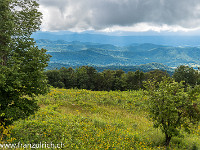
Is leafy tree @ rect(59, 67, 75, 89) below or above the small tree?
below

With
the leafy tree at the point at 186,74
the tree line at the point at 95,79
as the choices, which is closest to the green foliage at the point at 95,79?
the tree line at the point at 95,79

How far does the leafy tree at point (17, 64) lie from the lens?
891cm

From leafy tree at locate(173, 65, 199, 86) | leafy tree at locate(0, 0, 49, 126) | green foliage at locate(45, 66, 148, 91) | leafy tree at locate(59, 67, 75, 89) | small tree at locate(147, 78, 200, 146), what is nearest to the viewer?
leafy tree at locate(0, 0, 49, 126)

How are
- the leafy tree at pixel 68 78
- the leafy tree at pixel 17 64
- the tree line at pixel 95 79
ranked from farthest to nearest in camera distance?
the leafy tree at pixel 68 78 < the tree line at pixel 95 79 < the leafy tree at pixel 17 64

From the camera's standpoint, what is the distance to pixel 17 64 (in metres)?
8.89

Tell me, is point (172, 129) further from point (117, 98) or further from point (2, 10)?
point (117, 98)

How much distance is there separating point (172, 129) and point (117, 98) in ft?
55.0

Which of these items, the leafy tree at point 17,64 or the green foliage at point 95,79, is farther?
the green foliage at point 95,79

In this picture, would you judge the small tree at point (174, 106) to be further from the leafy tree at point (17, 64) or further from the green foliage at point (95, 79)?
the green foliage at point (95, 79)

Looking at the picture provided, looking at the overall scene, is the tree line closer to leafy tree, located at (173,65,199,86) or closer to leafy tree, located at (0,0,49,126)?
leafy tree, located at (173,65,199,86)

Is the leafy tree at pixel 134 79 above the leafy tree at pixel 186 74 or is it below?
below

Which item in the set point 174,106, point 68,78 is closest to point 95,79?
point 68,78

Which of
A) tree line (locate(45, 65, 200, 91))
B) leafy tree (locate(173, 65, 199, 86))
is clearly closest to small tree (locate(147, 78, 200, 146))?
leafy tree (locate(173, 65, 199, 86))

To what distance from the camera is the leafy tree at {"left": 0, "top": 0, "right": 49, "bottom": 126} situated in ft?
29.2
